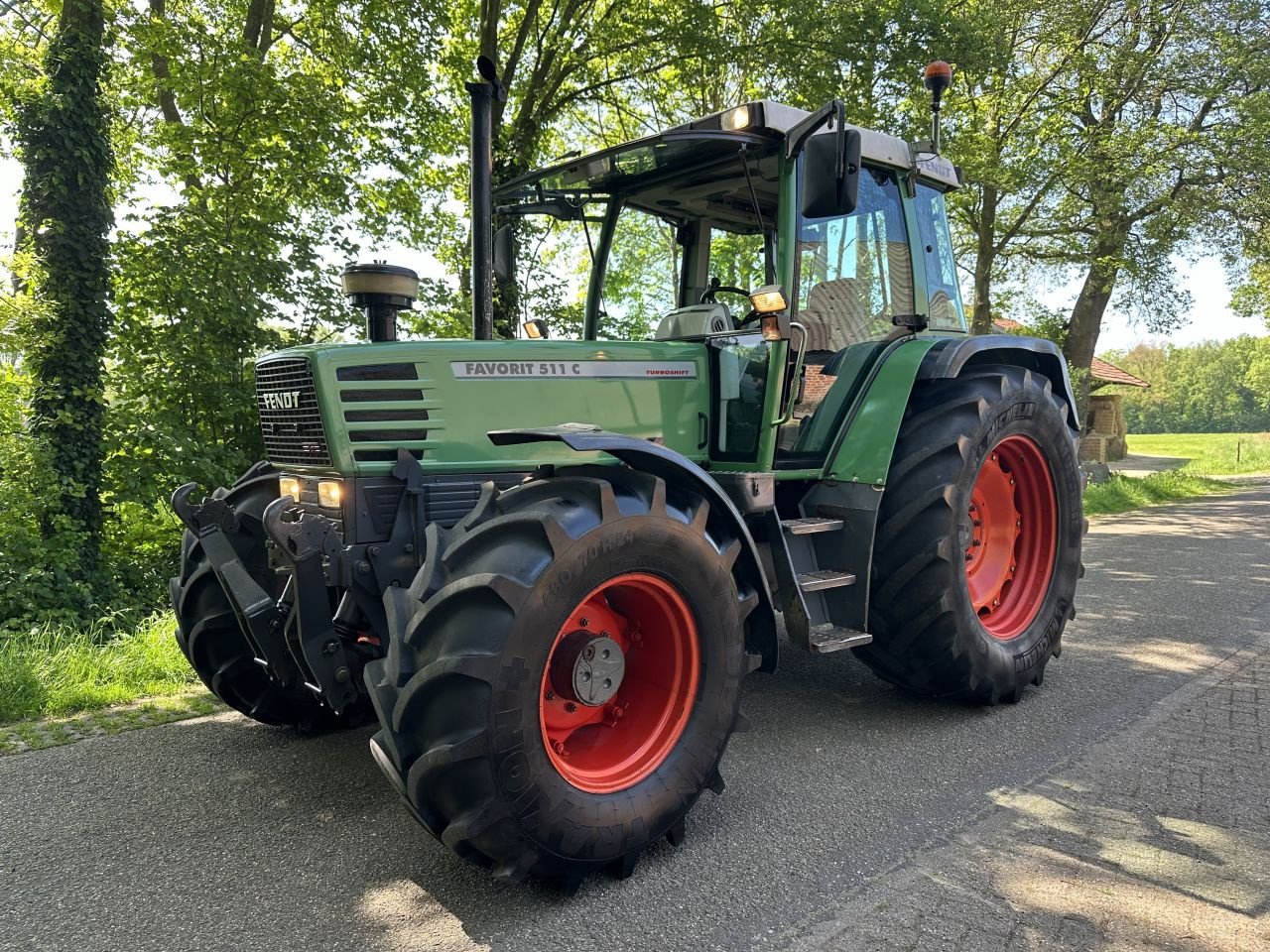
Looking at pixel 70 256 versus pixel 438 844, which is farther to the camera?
pixel 70 256

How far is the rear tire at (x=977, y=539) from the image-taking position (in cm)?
358

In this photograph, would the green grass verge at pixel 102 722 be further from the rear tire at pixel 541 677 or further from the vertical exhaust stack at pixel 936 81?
the vertical exhaust stack at pixel 936 81

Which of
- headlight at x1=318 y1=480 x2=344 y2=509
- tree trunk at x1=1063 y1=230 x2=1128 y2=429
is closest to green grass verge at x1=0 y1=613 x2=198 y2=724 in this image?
headlight at x1=318 y1=480 x2=344 y2=509

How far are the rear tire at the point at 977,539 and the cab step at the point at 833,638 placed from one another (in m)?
0.32

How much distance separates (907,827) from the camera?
277cm

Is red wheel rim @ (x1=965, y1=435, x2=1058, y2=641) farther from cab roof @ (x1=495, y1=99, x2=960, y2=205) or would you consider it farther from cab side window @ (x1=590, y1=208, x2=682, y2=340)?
cab side window @ (x1=590, y1=208, x2=682, y2=340)


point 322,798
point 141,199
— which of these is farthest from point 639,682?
point 141,199

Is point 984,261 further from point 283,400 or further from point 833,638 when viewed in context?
point 283,400

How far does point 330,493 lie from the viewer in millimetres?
2928

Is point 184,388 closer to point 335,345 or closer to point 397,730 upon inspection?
point 335,345

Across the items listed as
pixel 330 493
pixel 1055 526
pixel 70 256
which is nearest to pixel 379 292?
pixel 330 493

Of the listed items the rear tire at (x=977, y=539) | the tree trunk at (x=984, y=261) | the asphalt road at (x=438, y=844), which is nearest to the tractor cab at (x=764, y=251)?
the rear tire at (x=977, y=539)

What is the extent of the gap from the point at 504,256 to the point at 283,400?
1.45 metres

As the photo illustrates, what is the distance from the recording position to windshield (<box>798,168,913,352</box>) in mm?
3816
